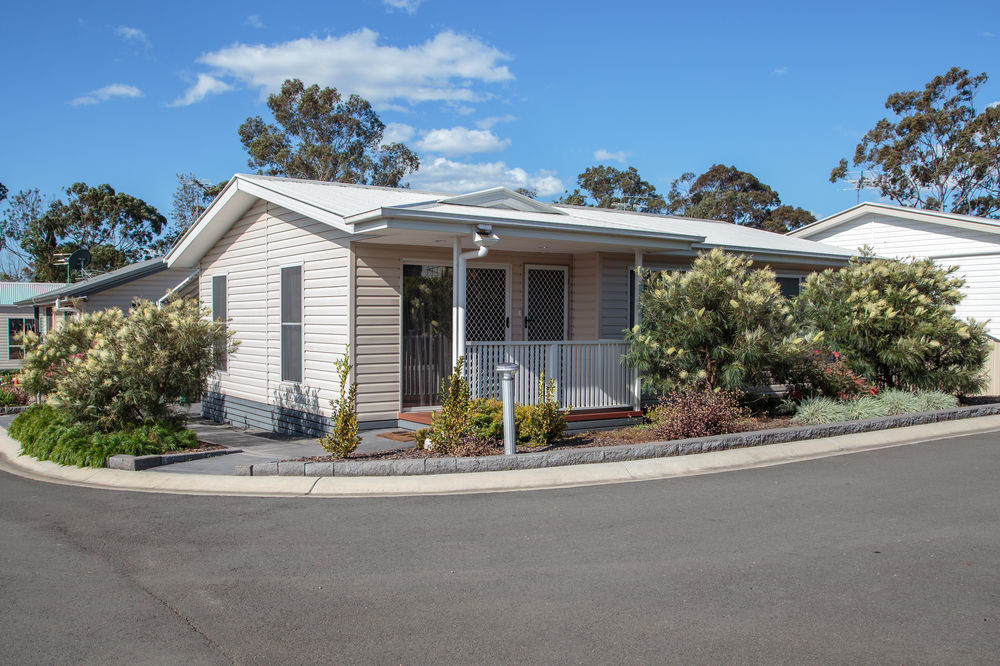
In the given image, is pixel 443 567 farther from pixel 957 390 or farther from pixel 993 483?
pixel 957 390

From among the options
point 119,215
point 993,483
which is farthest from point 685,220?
point 119,215

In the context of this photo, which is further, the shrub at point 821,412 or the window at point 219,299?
the window at point 219,299

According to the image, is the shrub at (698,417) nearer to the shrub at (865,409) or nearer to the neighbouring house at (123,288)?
the shrub at (865,409)

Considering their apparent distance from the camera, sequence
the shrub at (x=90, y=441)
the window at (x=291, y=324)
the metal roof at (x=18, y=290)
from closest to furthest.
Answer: the shrub at (x=90, y=441), the window at (x=291, y=324), the metal roof at (x=18, y=290)

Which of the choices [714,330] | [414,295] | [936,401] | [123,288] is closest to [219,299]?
[414,295]

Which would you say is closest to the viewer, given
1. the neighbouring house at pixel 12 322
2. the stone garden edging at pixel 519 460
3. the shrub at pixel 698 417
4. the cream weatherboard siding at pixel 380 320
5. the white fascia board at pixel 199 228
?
the stone garden edging at pixel 519 460

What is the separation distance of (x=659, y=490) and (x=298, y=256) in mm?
7053

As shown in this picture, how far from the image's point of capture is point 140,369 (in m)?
10.1

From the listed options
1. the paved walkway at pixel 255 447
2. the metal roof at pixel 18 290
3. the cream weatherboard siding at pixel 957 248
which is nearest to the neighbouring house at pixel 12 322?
the metal roof at pixel 18 290

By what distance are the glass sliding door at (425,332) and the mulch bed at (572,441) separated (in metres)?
1.01

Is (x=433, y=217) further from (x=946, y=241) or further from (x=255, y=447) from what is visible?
(x=946, y=241)

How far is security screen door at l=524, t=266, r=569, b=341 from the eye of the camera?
1273 cm

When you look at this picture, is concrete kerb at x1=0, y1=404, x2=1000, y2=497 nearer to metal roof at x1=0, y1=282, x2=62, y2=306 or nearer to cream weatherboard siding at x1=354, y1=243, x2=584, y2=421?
cream weatherboard siding at x1=354, y1=243, x2=584, y2=421

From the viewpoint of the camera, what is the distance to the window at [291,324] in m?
12.1
